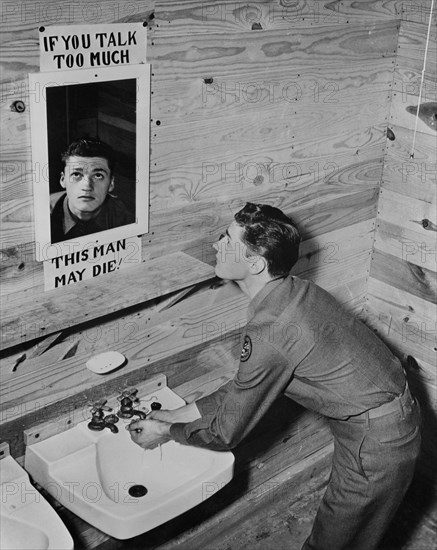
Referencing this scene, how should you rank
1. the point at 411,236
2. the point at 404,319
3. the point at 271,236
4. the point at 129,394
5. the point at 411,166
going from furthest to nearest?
the point at 404,319
the point at 411,236
the point at 411,166
the point at 129,394
the point at 271,236

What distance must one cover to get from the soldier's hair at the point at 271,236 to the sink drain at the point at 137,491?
0.77 meters

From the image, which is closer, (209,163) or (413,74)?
(209,163)

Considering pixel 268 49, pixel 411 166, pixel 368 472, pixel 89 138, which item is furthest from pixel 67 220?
pixel 411 166

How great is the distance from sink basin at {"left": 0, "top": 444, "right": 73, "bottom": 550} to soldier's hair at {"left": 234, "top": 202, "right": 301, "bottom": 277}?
37.3 inches

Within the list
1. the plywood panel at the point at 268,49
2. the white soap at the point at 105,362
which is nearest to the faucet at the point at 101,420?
the white soap at the point at 105,362

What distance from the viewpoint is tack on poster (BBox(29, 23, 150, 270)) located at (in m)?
2.19

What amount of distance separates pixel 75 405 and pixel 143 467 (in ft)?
1.00

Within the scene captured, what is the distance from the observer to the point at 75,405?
2676 mm

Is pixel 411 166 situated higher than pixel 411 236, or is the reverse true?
pixel 411 166

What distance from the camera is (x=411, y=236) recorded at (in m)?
3.42

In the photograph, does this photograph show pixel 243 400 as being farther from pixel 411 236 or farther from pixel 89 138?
pixel 411 236

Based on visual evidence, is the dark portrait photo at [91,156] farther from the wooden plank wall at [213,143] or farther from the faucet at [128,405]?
the faucet at [128,405]

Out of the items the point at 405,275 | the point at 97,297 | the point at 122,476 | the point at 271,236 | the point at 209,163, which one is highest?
the point at 209,163

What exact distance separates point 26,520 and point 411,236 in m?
1.95
